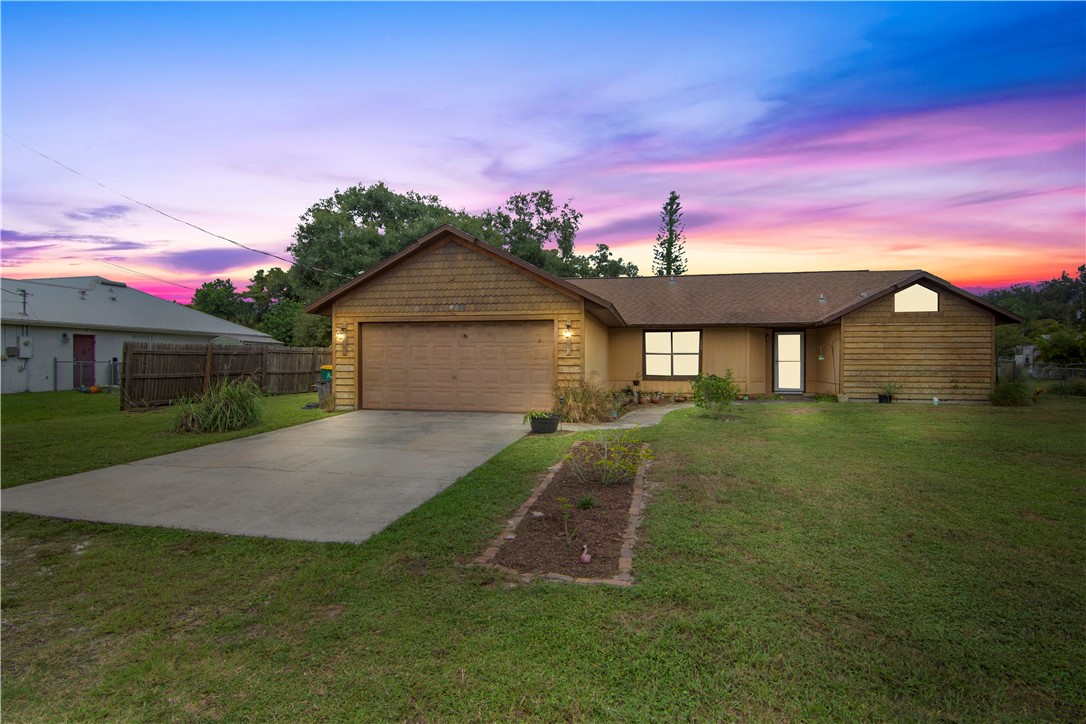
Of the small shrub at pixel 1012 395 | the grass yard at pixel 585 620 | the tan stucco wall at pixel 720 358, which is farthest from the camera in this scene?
the tan stucco wall at pixel 720 358

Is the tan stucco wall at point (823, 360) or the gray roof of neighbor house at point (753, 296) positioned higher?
the gray roof of neighbor house at point (753, 296)

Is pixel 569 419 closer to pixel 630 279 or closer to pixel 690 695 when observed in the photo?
pixel 690 695

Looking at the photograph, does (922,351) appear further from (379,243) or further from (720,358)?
(379,243)

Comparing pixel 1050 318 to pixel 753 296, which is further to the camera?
pixel 1050 318

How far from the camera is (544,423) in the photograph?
32.6 feet

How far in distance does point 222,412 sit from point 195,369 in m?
6.41

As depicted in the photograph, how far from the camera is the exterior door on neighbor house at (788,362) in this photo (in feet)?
58.2

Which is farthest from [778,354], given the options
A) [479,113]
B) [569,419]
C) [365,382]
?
[365,382]

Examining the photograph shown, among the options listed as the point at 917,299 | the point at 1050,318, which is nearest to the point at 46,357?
the point at 917,299

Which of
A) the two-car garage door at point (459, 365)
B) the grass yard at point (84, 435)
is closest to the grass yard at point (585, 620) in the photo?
the grass yard at point (84, 435)

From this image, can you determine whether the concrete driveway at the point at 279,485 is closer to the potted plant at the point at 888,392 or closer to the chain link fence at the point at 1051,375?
the potted plant at the point at 888,392

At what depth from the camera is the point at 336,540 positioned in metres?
4.35

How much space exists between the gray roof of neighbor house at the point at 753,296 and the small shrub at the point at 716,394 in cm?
469

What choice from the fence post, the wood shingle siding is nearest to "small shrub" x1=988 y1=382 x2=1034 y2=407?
the wood shingle siding
